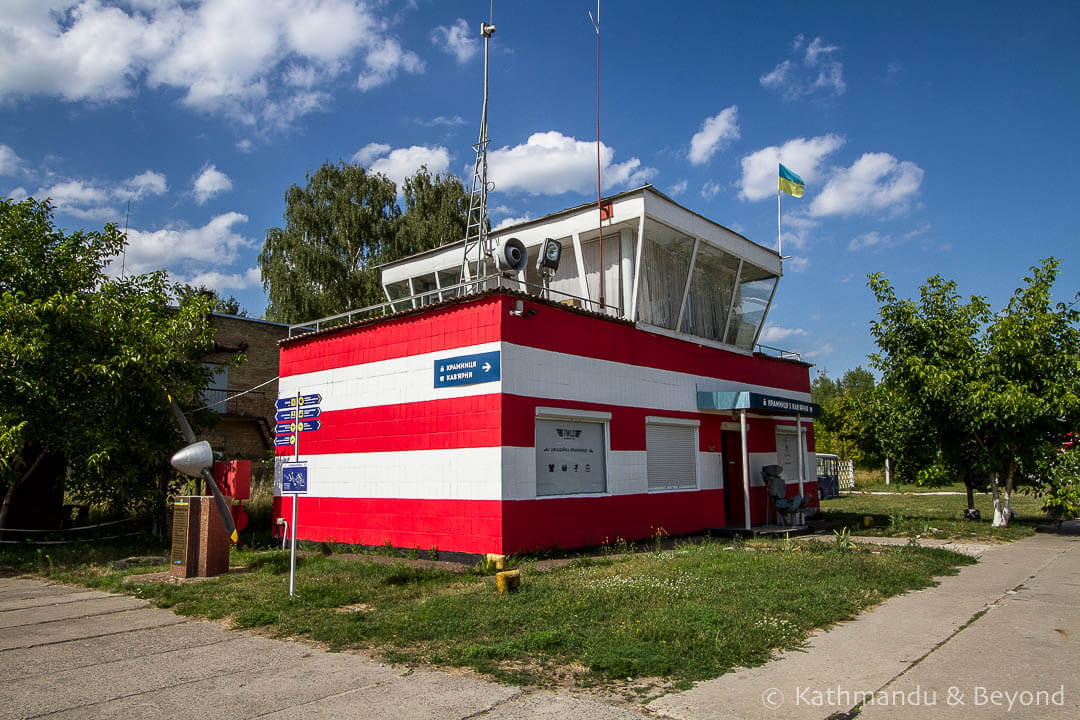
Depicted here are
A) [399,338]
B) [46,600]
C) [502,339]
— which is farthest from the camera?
[399,338]

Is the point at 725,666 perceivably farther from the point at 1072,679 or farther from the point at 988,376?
the point at 988,376

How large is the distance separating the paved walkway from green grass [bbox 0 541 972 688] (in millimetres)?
382

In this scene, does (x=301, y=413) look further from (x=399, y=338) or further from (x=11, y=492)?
(x=11, y=492)

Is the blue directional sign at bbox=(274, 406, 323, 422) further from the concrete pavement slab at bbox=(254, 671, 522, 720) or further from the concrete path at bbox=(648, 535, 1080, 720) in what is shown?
the concrete path at bbox=(648, 535, 1080, 720)

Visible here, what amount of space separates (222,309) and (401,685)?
155ft

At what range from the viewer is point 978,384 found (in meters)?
16.0

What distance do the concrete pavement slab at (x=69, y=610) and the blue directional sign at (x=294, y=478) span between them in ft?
8.10

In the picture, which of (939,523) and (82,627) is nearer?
(82,627)

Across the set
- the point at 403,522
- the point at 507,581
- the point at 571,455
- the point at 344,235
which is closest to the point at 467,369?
the point at 571,455

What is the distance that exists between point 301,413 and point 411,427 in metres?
3.68

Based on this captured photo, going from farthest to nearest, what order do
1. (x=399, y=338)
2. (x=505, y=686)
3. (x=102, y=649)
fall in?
(x=399, y=338) → (x=102, y=649) → (x=505, y=686)

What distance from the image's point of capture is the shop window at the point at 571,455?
12742 mm

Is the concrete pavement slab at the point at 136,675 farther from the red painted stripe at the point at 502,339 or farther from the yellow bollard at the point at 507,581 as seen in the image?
the red painted stripe at the point at 502,339

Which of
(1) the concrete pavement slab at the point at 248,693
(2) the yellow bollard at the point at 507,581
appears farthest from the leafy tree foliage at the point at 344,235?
(1) the concrete pavement slab at the point at 248,693
